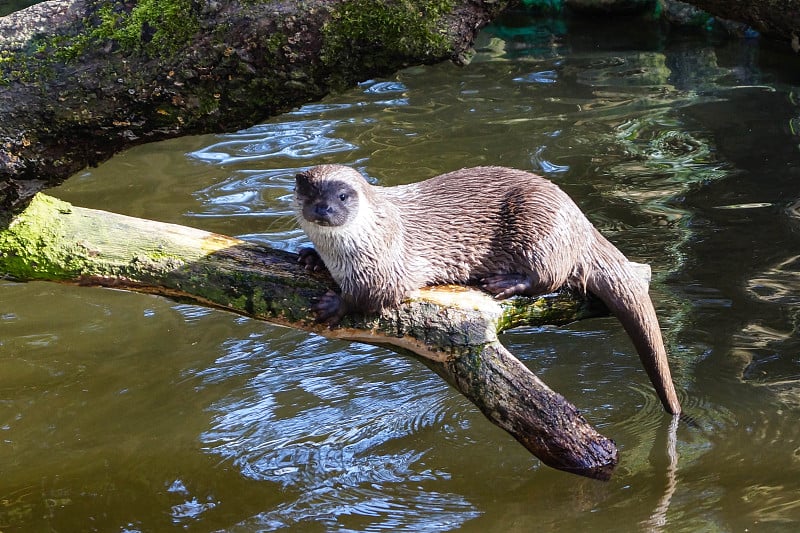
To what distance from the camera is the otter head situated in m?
3.19

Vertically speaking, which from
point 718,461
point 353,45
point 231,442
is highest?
point 353,45

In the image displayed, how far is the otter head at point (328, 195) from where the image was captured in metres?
3.19

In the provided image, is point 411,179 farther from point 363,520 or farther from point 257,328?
point 363,520

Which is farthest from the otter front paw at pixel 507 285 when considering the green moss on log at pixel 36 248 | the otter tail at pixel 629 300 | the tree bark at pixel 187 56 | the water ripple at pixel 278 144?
the water ripple at pixel 278 144

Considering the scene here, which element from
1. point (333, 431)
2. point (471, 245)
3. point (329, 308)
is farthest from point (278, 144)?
point (329, 308)

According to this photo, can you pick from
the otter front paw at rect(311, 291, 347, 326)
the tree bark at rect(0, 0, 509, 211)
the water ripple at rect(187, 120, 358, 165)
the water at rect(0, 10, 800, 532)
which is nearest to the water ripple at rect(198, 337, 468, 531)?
→ the water at rect(0, 10, 800, 532)

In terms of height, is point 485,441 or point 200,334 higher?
→ point 200,334

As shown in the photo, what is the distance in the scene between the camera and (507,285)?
3.43m

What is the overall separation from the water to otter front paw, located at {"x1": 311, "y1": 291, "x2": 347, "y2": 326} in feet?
2.10

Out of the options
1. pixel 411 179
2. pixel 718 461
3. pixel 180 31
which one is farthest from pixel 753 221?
pixel 180 31

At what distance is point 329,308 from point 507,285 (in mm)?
655

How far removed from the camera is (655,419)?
3.72m

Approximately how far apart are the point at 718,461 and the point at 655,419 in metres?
0.36

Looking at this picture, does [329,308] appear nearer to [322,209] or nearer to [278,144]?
[322,209]
